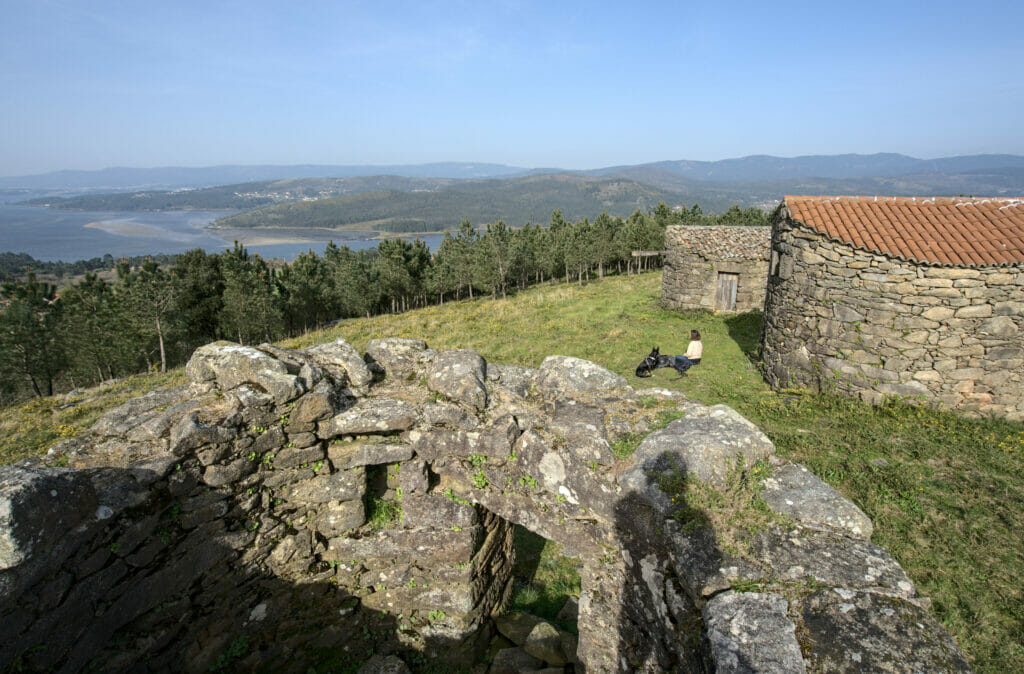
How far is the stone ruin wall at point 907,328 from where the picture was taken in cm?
930

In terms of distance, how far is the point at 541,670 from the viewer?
238 inches

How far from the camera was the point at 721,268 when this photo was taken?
807 inches

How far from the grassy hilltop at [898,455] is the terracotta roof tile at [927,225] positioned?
3.40 meters

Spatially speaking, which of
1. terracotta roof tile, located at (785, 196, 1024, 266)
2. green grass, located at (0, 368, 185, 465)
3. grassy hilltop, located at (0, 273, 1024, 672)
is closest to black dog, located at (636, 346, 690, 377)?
grassy hilltop, located at (0, 273, 1024, 672)

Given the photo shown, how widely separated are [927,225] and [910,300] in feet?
6.92

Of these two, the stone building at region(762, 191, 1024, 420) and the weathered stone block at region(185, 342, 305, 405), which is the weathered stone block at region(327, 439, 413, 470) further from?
the stone building at region(762, 191, 1024, 420)

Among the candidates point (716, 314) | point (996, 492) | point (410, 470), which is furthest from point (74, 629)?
point (716, 314)

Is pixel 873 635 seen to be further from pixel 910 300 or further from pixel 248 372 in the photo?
pixel 910 300

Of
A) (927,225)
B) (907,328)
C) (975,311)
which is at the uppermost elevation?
(927,225)

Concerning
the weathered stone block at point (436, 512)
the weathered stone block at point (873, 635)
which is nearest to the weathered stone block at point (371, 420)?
the weathered stone block at point (436, 512)

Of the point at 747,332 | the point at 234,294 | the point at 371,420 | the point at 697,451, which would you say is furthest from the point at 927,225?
the point at 234,294

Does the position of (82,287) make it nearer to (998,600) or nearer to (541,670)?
(541,670)

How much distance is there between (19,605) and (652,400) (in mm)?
6948

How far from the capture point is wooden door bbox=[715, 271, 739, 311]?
20.6 meters
